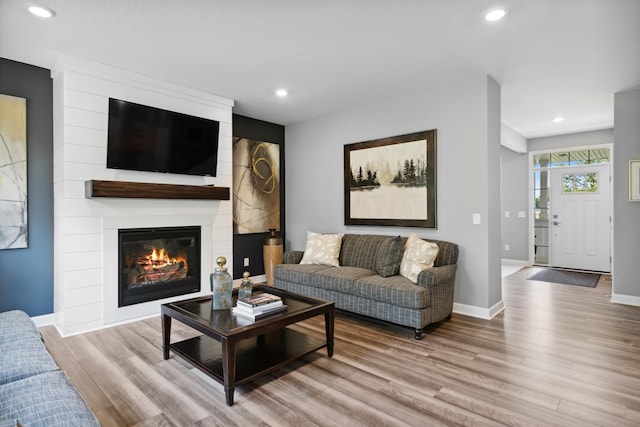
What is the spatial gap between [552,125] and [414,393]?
5505mm

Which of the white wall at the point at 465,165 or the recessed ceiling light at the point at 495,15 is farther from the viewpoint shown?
the white wall at the point at 465,165

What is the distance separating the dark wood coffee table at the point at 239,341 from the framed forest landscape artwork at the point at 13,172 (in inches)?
71.2

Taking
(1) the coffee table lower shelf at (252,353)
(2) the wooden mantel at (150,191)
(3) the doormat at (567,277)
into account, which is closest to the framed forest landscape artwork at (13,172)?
(2) the wooden mantel at (150,191)

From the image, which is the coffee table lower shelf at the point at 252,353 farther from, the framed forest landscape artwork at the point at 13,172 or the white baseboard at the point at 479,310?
the framed forest landscape artwork at the point at 13,172

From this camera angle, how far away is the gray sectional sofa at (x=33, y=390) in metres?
1.20

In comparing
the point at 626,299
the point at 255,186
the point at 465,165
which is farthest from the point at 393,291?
the point at 626,299

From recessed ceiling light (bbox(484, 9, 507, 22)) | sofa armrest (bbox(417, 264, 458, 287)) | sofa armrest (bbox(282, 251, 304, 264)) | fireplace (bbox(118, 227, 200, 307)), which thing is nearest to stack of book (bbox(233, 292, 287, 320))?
sofa armrest (bbox(417, 264, 458, 287))

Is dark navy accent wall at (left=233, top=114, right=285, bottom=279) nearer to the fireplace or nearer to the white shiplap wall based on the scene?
the fireplace

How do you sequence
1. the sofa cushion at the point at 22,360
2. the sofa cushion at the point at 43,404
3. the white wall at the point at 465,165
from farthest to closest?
the white wall at the point at 465,165
the sofa cushion at the point at 22,360
the sofa cushion at the point at 43,404

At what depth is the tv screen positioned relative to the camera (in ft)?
11.3

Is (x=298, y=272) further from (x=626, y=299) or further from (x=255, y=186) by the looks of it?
(x=626, y=299)

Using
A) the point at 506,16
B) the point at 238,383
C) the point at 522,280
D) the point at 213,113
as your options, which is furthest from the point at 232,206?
the point at 522,280

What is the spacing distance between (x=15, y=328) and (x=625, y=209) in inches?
225

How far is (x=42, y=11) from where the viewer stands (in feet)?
8.00
